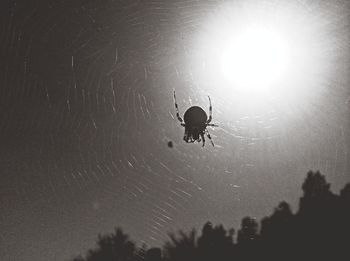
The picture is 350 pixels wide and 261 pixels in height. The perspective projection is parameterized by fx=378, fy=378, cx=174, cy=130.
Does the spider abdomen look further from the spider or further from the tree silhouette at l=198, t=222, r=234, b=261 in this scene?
the tree silhouette at l=198, t=222, r=234, b=261

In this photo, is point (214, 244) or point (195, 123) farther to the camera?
point (214, 244)

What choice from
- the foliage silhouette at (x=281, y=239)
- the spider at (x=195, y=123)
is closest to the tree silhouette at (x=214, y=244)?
the foliage silhouette at (x=281, y=239)

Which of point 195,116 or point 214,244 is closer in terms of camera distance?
point 195,116

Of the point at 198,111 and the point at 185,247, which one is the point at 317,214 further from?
the point at 198,111

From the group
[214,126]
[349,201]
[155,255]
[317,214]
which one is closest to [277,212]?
[317,214]

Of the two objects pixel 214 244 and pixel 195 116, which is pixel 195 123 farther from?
pixel 214 244

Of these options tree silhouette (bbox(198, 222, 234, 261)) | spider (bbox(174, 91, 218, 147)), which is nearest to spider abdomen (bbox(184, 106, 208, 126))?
spider (bbox(174, 91, 218, 147))

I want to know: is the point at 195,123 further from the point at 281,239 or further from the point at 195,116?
the point at 281,239

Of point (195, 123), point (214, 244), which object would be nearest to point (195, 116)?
point (195, 123)
